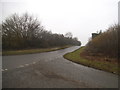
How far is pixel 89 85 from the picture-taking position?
4.55 meters

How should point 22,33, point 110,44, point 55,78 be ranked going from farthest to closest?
point 22,33, point 110,44, point 55,78

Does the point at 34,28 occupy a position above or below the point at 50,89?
above

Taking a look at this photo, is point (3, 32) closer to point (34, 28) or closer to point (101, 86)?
point (34, 28)

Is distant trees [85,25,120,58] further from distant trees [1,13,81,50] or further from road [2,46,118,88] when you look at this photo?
distant trees [1,13,81,50]

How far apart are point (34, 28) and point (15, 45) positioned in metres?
12.8

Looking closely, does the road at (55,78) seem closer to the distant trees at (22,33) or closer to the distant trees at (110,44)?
the distant trees at (110,44)

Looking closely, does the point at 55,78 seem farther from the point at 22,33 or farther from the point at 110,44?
the point at 22,33

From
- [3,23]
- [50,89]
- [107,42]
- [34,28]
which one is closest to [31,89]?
[50,89]

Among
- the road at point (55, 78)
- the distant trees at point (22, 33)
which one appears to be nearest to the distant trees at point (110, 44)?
the road at point (55, 78)

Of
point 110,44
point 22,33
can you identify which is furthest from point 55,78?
point 22,33

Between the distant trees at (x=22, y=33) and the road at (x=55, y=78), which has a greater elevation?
the distant trees at (x=22, y=33)

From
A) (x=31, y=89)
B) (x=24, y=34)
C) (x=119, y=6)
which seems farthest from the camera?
(x=24, y=34)

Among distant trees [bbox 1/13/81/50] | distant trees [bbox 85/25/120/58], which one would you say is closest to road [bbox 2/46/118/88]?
distant trees [bbox 85/25/120/58]

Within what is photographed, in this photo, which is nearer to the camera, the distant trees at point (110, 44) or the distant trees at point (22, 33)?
the distant trees at point (110, 44)
